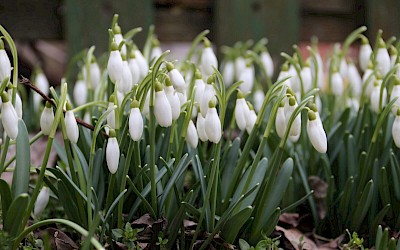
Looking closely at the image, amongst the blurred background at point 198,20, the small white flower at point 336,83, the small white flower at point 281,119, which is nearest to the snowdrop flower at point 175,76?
the small white flower at point 281,119

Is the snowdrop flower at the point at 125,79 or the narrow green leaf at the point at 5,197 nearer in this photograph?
the narrow green leaf at the point at 5,197

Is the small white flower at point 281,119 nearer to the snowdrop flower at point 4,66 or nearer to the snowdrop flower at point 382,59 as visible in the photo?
the snowdrop flower at point 382,59

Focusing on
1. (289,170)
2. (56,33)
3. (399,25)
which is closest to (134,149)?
(289,170)

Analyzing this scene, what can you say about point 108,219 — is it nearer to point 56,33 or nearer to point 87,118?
point 87,118

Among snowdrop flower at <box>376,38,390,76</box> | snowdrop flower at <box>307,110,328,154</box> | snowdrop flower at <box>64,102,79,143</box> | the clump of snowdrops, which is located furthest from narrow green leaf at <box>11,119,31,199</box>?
snowdrop flower at <box>376,38,390,76</box>

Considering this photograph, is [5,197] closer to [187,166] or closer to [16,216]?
[16,216]

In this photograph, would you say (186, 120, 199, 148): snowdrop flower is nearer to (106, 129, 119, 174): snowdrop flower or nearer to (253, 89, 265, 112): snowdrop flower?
(106, 129, 119, 174): snowdrop flower
